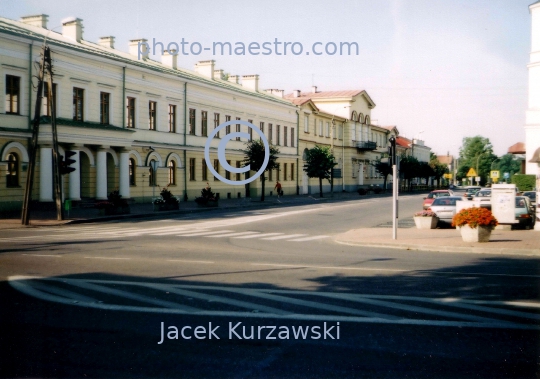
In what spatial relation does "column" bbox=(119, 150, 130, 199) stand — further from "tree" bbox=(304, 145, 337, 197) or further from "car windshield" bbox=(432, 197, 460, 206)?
"tree" bbox=(304, 145, 337, 197)

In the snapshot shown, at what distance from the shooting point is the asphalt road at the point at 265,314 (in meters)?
5.79

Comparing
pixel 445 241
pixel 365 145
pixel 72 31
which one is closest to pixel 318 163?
pixel 365 145

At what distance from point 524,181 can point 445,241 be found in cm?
1725

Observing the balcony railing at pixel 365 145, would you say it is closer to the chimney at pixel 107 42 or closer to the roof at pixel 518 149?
the chimney at pixel 107 42

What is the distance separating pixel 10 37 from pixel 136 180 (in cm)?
1255

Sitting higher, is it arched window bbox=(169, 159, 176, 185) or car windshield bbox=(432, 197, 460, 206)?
arched window bbox=(169, 159, 176, 185)

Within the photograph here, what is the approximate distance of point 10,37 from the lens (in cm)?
3070

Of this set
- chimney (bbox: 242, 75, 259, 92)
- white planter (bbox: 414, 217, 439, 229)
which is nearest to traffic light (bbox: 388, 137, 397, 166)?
white planter (bbox: 414, 217, 439, 229)

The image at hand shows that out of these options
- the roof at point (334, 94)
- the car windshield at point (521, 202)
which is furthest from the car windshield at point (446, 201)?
the roof at point (334, 94)

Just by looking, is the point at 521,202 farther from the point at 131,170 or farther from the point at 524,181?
the point at 131,170

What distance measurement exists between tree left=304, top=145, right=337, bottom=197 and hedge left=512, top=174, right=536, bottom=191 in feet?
92.1

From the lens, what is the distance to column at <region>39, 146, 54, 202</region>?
32.6 meters

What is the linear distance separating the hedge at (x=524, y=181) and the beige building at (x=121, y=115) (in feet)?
52.0

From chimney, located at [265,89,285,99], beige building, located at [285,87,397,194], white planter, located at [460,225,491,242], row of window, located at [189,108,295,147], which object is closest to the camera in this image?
white planter, located at [460,225,491,242]
